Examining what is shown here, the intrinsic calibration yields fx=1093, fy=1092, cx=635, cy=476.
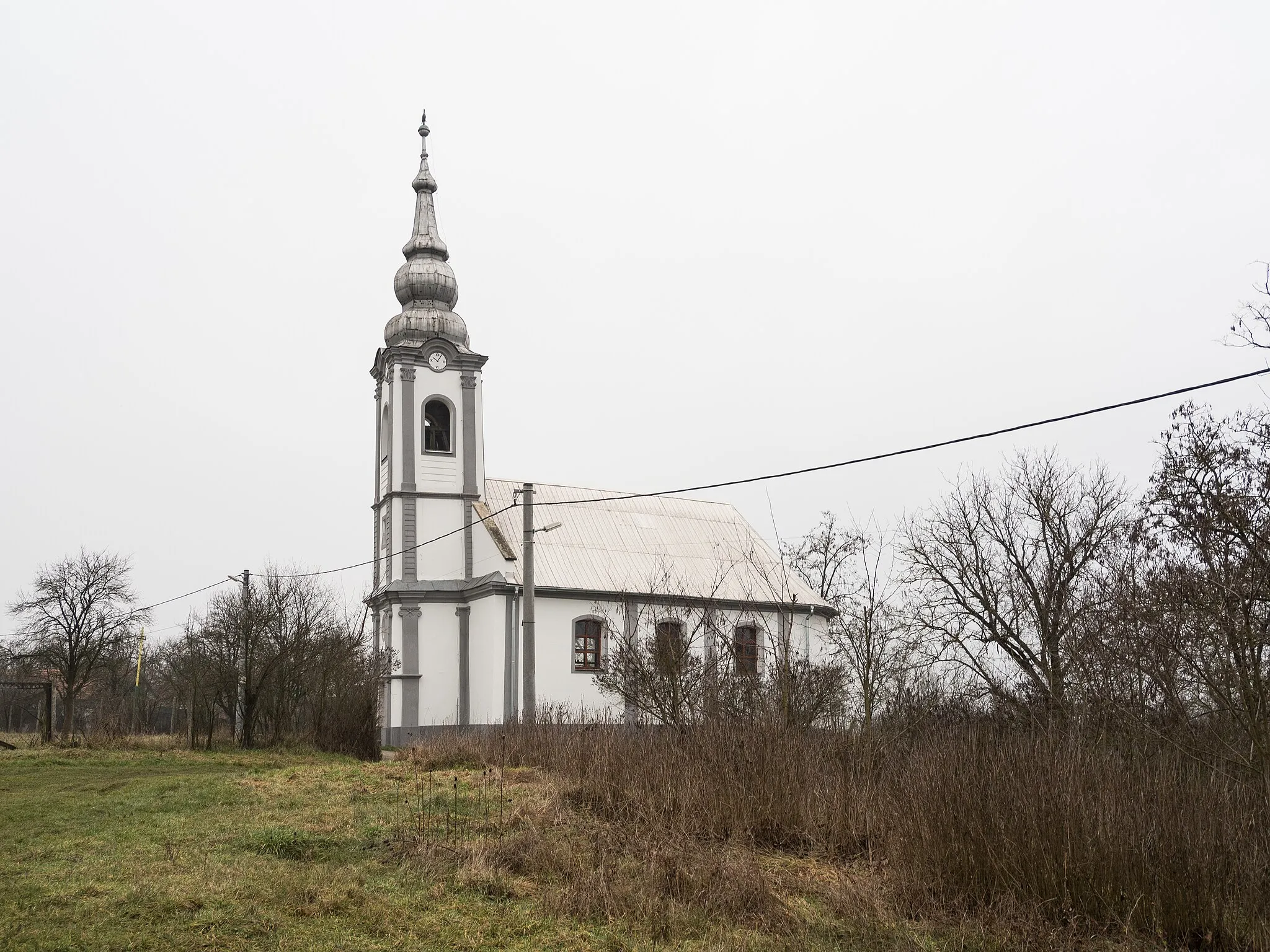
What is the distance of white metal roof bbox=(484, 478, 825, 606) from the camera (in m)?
31.3

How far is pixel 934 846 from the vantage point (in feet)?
25.3

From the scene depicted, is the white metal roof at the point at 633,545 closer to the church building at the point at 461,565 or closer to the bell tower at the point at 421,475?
the church building at the point at 461,565

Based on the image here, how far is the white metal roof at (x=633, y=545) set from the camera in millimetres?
31312

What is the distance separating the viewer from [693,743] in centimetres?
1132

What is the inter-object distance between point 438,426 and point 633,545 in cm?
690

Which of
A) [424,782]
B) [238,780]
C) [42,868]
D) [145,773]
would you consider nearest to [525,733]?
[424,782]

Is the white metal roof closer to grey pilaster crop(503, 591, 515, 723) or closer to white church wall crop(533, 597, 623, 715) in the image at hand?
white church wall crop(533, 597, 623, 715)

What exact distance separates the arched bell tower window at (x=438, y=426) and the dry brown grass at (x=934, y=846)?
2200 cm

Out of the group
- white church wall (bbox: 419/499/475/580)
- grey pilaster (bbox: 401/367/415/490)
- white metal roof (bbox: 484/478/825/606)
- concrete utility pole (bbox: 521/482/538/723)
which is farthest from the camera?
white metal roof (bbox: 484/478/825/606)

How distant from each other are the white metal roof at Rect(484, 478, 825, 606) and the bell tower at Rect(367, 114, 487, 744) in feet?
5.37

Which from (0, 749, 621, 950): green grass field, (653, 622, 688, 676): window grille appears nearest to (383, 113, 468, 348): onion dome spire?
(653, 622, 688, 676): window grille

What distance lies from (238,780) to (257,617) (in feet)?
42.9

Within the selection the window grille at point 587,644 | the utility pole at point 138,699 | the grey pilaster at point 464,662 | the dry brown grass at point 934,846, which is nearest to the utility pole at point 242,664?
the utility pole at point 138,699

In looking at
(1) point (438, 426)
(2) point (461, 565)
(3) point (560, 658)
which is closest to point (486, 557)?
(2) point (461, 565)
